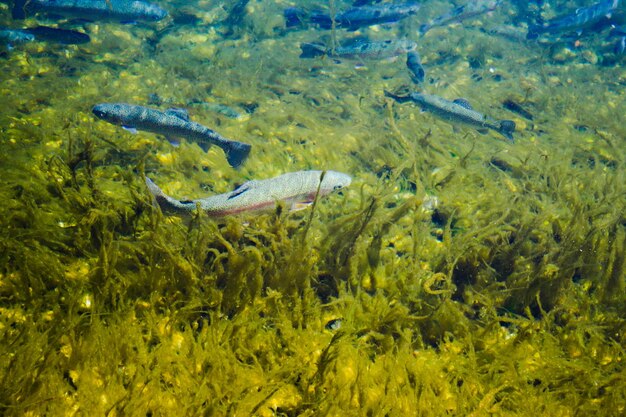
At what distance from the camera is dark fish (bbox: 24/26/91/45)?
8742mm

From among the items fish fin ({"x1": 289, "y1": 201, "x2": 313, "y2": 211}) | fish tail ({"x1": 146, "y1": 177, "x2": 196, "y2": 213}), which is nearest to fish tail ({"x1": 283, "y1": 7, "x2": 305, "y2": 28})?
fish fin ({"x1": 289, "y1": 201, "x2": 313, "y2": 211})

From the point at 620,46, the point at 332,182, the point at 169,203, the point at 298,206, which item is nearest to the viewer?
the point at 169,203

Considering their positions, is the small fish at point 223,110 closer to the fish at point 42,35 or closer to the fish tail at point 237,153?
the fish tail at point 237,153

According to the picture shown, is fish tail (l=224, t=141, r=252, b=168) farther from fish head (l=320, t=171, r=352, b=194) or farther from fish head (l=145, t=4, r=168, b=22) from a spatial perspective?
fish head (l=145, t=4, r=168, b=22)

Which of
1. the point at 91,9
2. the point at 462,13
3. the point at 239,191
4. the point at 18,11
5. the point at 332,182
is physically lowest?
the point at 332,182

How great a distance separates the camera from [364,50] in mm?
10195

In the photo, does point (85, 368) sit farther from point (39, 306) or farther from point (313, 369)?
point (313, 369)

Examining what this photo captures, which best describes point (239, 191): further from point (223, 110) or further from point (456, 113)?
point (456, 113)

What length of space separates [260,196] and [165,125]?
229 centimetres

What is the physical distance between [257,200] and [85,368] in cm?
202

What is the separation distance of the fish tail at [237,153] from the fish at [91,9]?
26.1ft

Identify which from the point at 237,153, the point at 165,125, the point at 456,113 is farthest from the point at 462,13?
the point at 165,125

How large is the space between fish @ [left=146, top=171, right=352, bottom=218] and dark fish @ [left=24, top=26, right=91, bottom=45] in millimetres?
8143

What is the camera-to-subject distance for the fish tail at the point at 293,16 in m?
13.0
